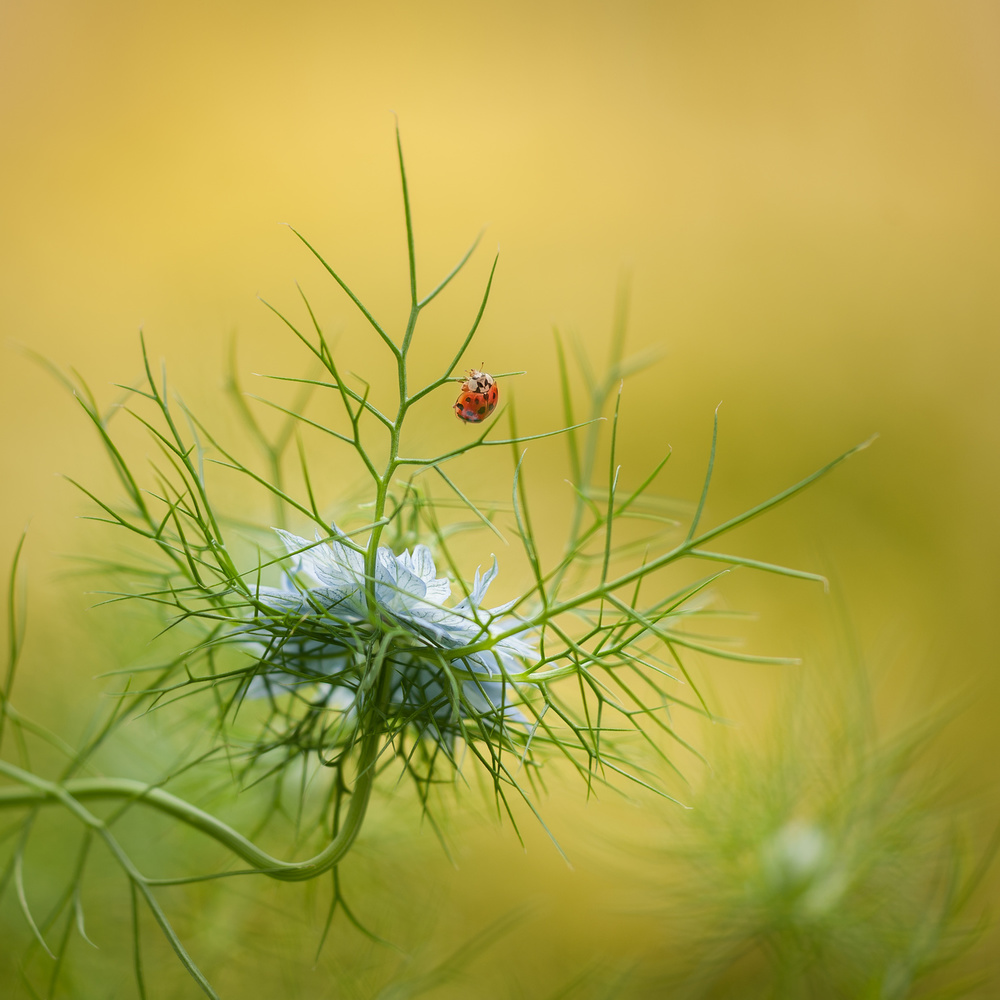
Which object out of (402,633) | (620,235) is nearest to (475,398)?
(402,633)

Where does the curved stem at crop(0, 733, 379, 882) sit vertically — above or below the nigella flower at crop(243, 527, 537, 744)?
below

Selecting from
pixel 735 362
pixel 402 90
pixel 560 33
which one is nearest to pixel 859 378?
pixel 735 362

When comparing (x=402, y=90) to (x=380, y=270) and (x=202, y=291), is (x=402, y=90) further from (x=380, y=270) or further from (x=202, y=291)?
(x=202, y=291)

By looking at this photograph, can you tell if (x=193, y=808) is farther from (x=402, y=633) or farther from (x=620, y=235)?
(x=620, y=235)

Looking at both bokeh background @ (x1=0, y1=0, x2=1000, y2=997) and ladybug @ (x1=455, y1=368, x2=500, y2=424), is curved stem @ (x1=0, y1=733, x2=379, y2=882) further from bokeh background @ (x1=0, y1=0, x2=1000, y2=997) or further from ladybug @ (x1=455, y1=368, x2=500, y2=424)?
bokeh background @ (x1=0, y1=0, x2=1000, y2=997)

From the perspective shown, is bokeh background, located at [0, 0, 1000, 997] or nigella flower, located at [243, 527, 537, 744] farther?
bokeh background, located at [0, 0, 1000, 997]

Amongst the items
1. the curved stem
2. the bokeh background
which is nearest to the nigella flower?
the curved stem
